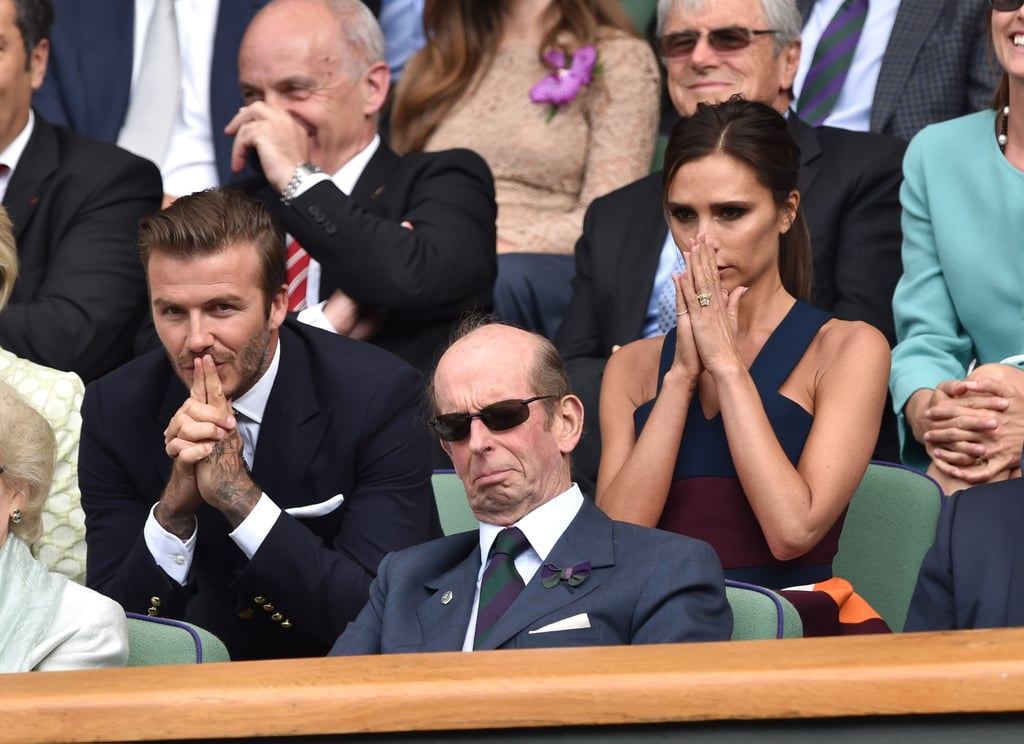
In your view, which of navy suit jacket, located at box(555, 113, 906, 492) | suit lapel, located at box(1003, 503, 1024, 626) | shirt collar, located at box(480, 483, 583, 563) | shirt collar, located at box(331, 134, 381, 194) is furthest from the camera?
shirt collar, located at box(331, 134, 381, 194)

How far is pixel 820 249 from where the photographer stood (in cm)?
389

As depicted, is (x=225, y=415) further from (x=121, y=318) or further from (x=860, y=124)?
(x=860, y=124)

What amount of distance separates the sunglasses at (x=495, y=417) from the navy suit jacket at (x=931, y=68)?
2.15 m

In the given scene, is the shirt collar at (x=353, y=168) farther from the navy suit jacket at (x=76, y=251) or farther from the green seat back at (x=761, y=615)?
the green seat back at (x=761, y=615)

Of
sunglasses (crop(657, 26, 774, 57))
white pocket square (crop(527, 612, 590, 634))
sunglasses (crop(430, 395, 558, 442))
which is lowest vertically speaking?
white pocket square (crop(527, 612, 590, 634))

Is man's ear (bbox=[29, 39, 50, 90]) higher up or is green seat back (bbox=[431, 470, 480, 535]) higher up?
man's ear (bbox=[29, 39, 50, 90])

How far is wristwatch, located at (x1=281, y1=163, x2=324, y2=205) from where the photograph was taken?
12.9 feet

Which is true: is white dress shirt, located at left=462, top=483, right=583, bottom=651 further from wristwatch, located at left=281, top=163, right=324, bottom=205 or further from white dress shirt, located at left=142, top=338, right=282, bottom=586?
wristwatch, located at left=281, top=163, right=324, bottom=205

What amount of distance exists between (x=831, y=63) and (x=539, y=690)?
10.2 feet

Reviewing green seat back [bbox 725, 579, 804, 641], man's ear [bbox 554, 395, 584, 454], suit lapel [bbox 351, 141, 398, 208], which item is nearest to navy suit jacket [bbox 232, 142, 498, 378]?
suit lapel [bbox 351, 141, 398, 208]

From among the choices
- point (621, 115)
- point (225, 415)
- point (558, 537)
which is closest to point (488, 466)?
point (558, 537)

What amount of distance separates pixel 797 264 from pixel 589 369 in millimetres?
527

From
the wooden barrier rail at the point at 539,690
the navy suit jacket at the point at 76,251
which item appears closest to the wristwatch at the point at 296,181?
the navy suit jacket at the point at 76,251

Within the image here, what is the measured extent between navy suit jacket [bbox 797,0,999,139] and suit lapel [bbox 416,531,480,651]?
7.38 feet
